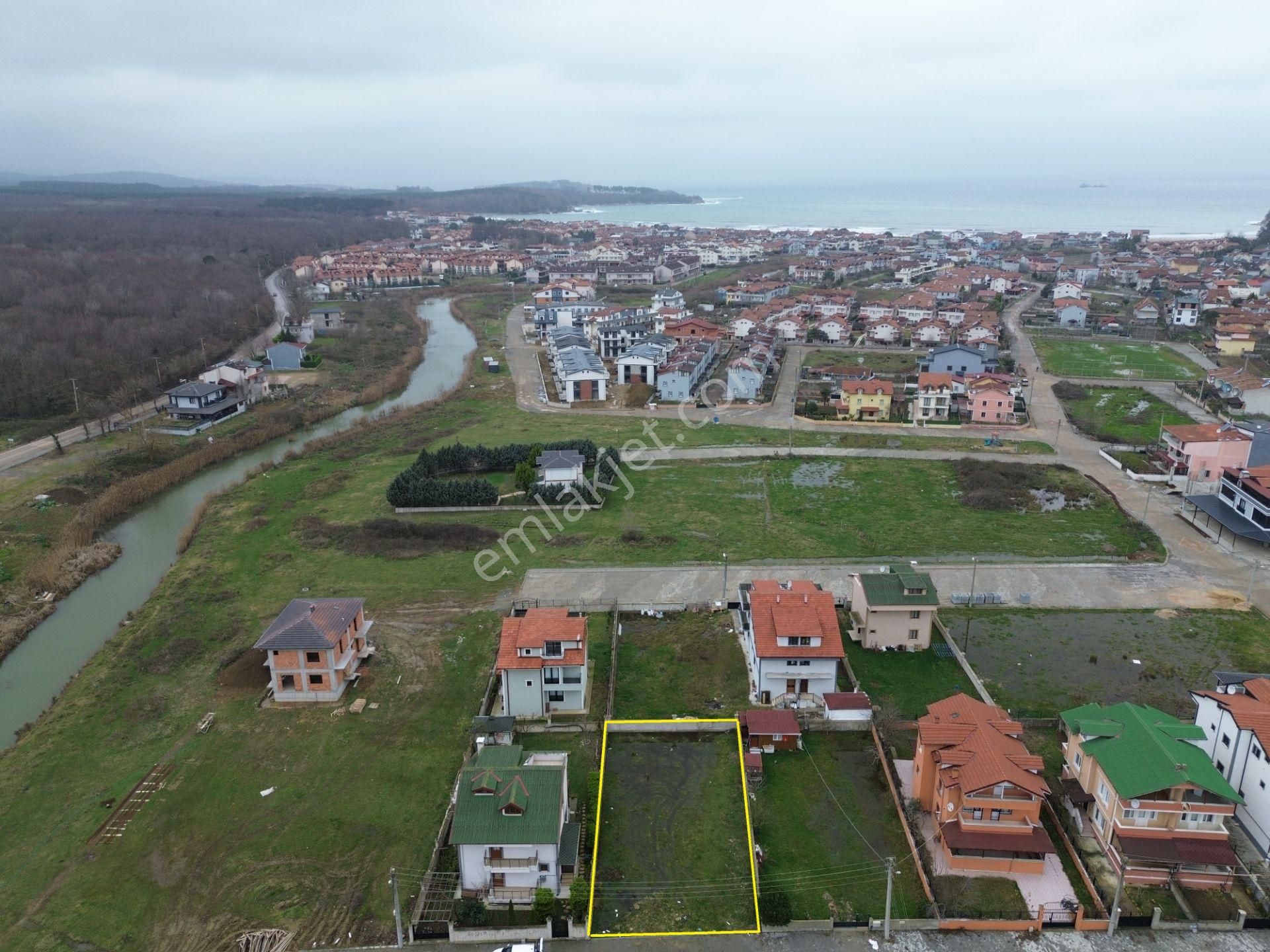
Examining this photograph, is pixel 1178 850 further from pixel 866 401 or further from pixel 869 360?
pixel 869 360

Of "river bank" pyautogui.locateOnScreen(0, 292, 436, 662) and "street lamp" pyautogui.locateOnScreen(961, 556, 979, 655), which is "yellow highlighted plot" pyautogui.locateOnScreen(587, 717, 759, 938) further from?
"river bank" pyautogui.locateOnScreen(0, 292, 436, 662)

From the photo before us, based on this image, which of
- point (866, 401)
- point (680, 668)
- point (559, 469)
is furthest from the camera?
point (866, 401)

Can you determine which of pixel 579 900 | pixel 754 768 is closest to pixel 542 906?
pixel 579 900

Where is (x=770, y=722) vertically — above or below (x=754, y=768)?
above

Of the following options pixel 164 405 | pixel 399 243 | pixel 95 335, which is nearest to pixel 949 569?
pixel 164 405

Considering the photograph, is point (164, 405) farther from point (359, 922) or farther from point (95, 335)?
point (359, 922)
